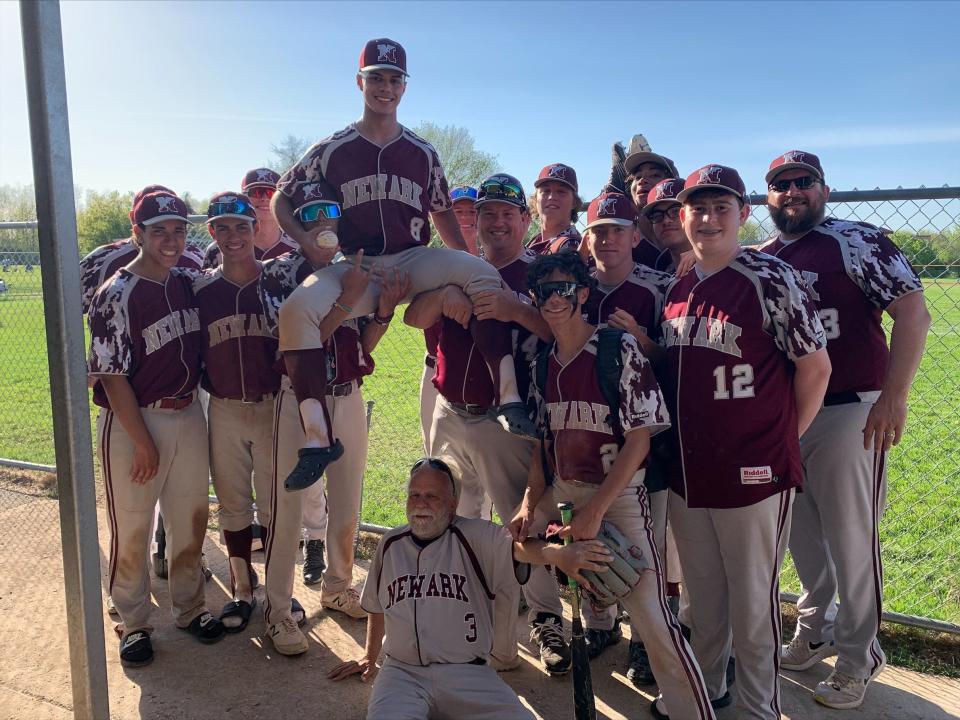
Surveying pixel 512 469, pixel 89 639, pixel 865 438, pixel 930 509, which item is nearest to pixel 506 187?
pixel 512 469

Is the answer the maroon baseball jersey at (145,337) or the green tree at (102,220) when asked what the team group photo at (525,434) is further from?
the green tree at (102,220)

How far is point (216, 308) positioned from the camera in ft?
12.7

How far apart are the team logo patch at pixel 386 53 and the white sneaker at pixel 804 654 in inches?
138

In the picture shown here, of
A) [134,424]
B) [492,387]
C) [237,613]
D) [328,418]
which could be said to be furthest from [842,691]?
[134,424]

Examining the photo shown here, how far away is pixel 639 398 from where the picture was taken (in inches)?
114

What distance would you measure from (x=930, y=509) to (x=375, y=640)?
16.4ft

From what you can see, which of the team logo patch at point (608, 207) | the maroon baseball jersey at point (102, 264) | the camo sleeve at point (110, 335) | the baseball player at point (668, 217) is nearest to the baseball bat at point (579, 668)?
the team logo patch at point (608, 207)

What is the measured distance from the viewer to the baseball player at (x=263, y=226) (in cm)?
482

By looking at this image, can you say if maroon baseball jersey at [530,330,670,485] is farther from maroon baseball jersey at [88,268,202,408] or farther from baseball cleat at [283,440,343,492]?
maroon baseball jersey at [88,268,202,408]

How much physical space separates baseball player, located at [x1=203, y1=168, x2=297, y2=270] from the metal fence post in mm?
2659

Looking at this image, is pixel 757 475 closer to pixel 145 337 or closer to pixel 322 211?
pixel 322 211

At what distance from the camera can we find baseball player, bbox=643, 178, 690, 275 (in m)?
3.74

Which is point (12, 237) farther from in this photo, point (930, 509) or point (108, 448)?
point (930, 509)

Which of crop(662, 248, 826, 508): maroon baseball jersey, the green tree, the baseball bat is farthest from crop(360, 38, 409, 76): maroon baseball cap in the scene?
the green tree
